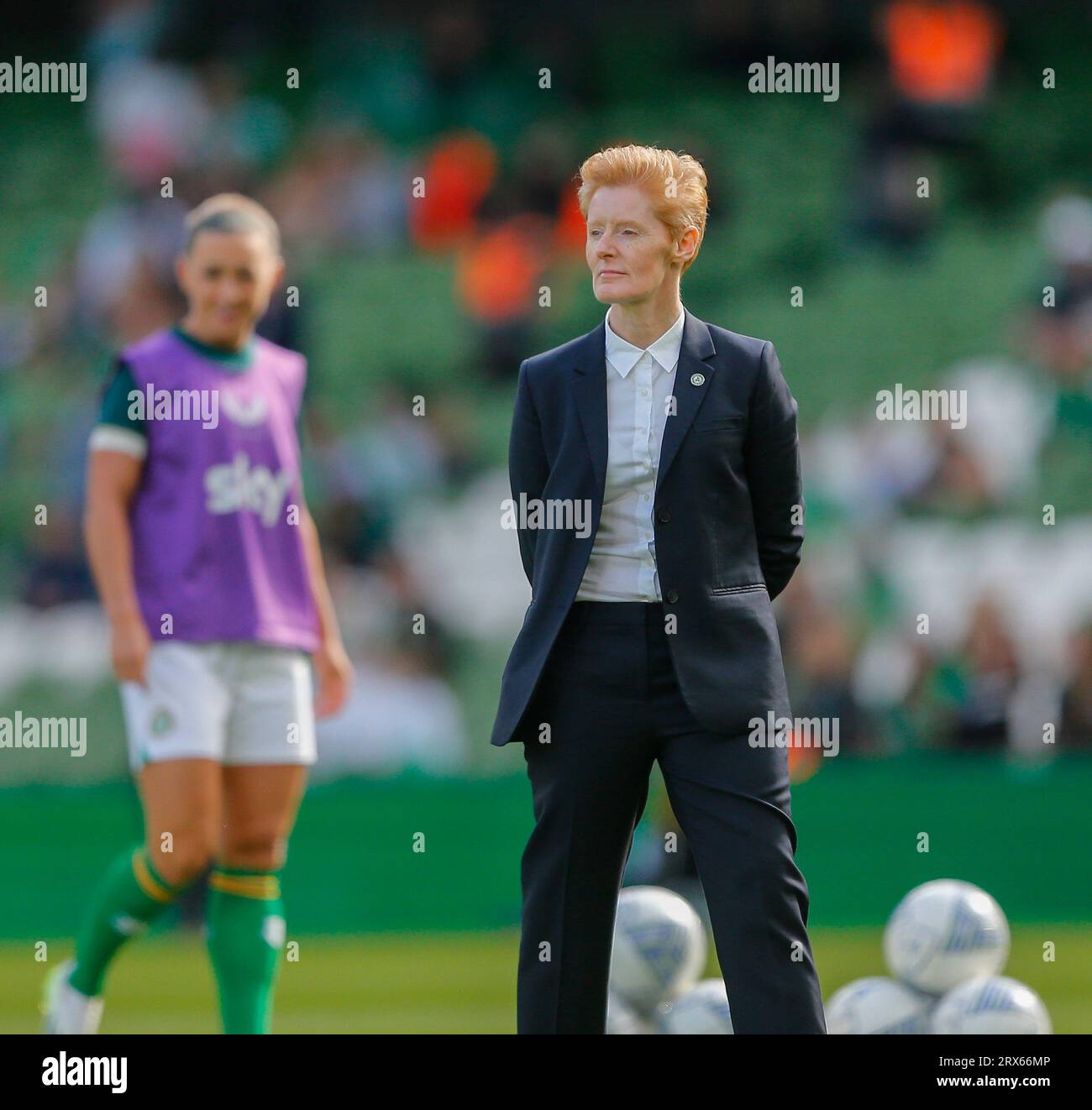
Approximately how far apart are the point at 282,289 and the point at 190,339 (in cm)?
790

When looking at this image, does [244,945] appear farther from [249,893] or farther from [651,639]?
[651,639]

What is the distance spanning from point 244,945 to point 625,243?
7.45ft

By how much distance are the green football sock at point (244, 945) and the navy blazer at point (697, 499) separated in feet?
4.80

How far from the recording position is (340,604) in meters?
11.7

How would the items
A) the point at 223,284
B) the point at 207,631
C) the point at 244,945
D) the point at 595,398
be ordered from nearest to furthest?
the point at 595,398 < the point at 244,945 < the point at 207,631 < the point at 223,284

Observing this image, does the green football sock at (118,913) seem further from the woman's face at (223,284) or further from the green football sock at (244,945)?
the woman's face at (223,284)

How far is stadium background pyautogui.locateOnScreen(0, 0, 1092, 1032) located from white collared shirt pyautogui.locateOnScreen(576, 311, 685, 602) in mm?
5250

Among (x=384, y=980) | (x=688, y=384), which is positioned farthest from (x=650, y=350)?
(x=384, y=980)

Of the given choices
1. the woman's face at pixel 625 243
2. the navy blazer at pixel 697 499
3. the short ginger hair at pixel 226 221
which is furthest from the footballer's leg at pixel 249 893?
the woman's face at pixel 625 243

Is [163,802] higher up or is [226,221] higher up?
[226,221]

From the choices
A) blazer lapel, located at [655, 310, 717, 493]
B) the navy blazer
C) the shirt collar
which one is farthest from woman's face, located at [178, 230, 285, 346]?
blazer lapel, located at [655, 310, 717, 493]

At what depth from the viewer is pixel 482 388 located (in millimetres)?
13227

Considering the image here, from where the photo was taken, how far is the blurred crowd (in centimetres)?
1130

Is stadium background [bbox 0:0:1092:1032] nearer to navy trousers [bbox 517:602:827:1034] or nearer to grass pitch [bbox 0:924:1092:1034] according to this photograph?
grass pitch [bbox 0:924:1092:1034]
